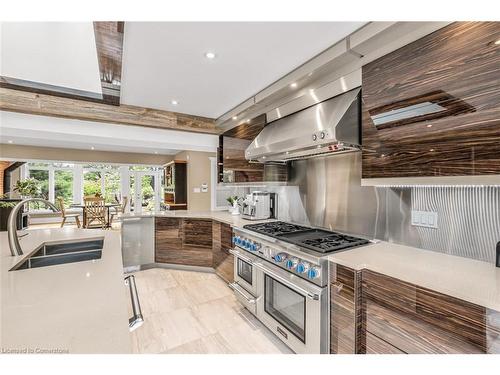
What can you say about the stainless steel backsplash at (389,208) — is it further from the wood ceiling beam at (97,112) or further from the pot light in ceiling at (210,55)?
the wood ceiling beam at (97,112)

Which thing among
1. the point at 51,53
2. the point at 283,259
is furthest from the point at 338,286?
the point at 51,53

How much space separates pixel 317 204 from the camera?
2.47 metres

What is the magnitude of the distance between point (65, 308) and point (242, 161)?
8.48ft

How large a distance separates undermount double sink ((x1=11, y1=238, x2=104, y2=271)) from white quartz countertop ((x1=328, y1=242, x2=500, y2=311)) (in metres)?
1.77

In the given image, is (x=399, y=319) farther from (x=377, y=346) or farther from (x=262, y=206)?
(x=262, y=206)

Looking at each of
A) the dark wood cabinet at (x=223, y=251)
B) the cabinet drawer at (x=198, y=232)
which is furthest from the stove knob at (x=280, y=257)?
the cabinet drawer at (x=198, y=232)

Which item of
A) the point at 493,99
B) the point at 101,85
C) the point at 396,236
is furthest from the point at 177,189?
the point at 493,99

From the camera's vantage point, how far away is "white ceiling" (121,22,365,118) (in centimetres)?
155

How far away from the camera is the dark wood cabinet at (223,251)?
289 centimetres

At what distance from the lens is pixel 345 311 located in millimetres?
1427

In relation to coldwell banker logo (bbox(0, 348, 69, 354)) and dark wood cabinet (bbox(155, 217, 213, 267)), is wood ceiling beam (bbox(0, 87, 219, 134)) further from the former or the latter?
coldwell banker logo (bbox(0, 348, 69, 354))

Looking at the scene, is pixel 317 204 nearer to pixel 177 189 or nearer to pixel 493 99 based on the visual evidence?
pixel 493 99

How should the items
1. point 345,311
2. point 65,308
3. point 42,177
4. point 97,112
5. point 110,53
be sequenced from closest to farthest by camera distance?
point 65,308 < point 345,311 < point 110,53 < point 97,112 < point 42,177
